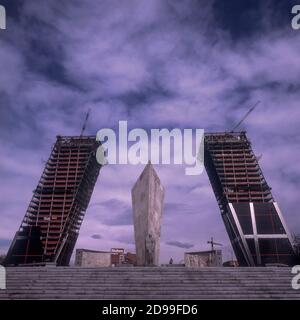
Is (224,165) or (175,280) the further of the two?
(224,165)

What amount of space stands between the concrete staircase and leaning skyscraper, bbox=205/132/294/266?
32.5m

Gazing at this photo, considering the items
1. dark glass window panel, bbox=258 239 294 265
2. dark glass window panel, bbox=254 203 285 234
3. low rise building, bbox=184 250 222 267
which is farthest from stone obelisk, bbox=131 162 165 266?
dark glass window panel, bbox=254 203 285 234

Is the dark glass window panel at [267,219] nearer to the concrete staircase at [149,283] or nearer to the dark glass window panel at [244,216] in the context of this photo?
the dark glass window panel at [244,216]

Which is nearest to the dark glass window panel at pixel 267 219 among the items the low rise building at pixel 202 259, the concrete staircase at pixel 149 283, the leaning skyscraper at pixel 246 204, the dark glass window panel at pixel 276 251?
the leaning skyscraper at pixel 246 204

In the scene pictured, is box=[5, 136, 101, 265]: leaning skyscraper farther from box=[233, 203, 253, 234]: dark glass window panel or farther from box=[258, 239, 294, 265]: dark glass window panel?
box=[258, 239, 294, 265]: dark glass window panel

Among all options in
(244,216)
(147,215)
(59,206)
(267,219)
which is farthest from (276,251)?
(59,206)

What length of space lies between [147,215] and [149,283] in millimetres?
7514

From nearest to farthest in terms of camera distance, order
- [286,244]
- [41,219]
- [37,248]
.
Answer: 1. [286,244]
2. [37,248]
3. [41,219]

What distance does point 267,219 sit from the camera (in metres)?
57.7

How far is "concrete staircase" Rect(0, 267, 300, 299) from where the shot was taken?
13.2 meters

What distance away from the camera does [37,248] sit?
5819 cm
